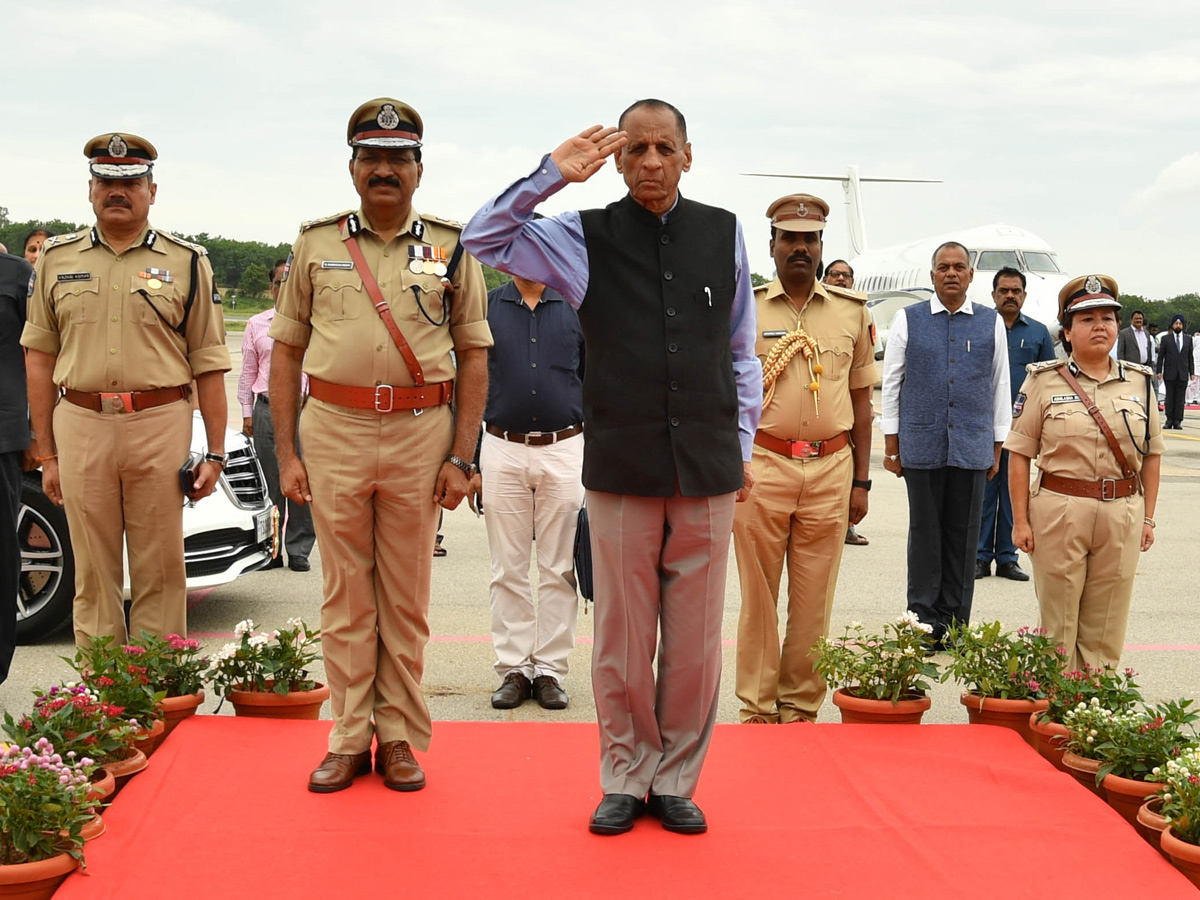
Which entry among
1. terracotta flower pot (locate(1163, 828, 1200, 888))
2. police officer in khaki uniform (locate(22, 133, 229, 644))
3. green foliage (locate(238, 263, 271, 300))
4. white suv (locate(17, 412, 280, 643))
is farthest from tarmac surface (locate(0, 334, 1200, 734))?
green foliage (locate(238, 263, 271, 300))

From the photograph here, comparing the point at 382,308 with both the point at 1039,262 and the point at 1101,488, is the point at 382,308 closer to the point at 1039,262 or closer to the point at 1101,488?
the point at 1101,488

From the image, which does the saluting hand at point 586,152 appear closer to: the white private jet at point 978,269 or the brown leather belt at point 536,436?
the brown leather belt at point 536,436

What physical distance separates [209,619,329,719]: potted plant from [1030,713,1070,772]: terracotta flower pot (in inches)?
108

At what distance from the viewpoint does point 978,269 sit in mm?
30031

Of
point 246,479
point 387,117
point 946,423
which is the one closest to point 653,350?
point 387,117

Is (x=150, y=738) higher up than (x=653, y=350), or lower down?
lower down

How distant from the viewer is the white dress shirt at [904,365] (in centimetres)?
712

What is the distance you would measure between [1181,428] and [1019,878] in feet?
80.8

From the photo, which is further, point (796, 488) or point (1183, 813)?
point (796, 488)

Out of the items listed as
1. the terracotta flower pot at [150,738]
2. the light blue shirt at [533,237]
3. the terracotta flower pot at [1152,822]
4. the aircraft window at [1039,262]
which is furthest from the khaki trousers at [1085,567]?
the aircraft window at [1039,262]

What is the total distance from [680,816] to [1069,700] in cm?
178

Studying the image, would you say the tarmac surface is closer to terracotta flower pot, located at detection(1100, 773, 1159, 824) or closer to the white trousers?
the white trousers

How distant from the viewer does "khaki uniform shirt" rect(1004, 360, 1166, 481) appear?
5453 millimetres

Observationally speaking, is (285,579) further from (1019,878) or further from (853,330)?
(1019,878)
